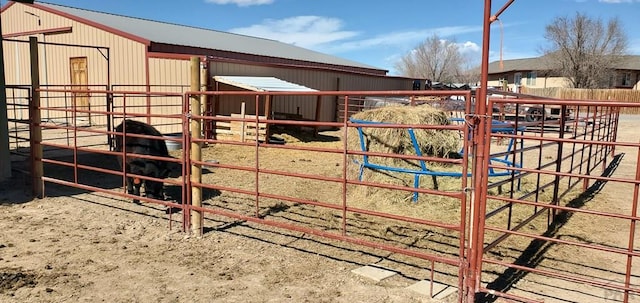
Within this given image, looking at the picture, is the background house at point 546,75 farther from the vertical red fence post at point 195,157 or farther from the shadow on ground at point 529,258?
the vertical red fence post at point 195,157

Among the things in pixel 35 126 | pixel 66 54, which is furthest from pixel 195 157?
pixel 66 54

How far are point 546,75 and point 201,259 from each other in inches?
2178

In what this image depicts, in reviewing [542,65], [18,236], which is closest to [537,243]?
[18,236]

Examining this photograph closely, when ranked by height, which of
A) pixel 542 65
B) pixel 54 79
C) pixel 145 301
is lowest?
pixel 145 301

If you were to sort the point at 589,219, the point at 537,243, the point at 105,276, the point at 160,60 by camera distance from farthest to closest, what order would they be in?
the point at 160,60, the point at 589,219, the point at 537,243, the point at 105,276

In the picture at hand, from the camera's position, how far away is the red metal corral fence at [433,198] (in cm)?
348

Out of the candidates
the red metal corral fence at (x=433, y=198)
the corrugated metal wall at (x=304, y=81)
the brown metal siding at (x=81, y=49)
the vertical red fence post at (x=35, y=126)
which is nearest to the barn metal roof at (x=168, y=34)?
the brown metal siding at (x=81, y=49)

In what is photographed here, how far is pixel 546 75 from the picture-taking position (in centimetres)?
5278

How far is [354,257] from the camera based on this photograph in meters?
4.50

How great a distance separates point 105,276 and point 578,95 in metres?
40.8

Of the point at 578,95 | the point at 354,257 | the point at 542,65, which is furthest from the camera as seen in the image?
the point at 542,65

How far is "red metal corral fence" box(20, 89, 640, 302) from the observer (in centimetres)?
348

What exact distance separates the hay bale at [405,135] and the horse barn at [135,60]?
6.26 m

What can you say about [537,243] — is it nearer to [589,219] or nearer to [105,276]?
[589,219]
